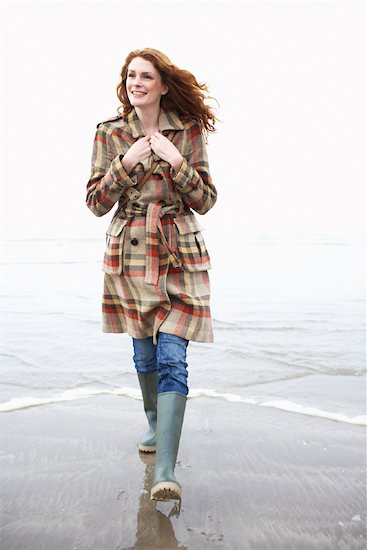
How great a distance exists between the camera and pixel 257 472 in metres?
3.00

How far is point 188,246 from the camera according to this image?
299 cm

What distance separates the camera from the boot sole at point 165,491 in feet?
8.20

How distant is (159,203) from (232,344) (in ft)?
9.38

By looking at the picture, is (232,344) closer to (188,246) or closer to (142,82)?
(188,246)

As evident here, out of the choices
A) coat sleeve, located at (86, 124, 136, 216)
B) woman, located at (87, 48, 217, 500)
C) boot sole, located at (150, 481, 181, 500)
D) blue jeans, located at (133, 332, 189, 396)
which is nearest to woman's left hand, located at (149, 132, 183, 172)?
woman, located at (87, 48, 217, 500)

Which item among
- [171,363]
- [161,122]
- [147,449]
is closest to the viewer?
[171,363]

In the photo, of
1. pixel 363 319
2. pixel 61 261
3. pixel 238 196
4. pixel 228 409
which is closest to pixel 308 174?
pixel 238 196

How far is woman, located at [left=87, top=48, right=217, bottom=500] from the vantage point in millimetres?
2924

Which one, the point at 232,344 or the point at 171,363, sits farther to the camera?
the point at 232,344

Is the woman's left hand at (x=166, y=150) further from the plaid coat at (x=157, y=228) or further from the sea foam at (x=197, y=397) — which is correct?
the sea foam at (x=197, y=397)

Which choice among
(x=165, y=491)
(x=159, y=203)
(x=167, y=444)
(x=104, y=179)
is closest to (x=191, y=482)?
(x=167, y=444)

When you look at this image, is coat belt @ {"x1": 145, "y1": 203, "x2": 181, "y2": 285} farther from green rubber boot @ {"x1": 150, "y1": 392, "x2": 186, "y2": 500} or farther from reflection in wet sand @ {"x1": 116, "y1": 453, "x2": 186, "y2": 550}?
reflection in wet sand @ {"x1": 116, "y1": 453, "x2": 186, "y2": 550}

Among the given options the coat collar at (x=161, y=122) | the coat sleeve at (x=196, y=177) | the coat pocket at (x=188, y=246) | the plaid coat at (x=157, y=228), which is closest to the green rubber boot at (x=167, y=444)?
the plaid coat at (x=157, y=228)

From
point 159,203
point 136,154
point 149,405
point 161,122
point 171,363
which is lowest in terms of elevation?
point 149,405
